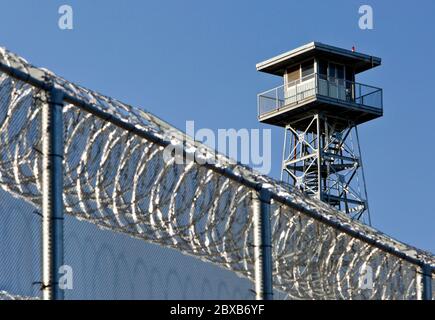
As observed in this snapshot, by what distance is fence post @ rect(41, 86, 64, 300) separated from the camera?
15.0 meters

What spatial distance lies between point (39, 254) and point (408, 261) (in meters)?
9.55

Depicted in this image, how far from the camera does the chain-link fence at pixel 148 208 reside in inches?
620

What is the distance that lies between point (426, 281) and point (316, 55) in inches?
904

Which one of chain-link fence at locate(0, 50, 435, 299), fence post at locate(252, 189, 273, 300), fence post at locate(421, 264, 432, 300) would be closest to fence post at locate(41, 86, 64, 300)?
chain-link fence at locate(0, 50, 435, 299)

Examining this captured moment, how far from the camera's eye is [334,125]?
154 feet

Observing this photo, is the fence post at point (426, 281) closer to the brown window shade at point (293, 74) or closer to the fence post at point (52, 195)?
the fence post at point (52, 195)

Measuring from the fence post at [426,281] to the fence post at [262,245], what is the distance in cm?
555

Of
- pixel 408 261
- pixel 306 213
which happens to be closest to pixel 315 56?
pixel 408 261

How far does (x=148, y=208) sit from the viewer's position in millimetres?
17641

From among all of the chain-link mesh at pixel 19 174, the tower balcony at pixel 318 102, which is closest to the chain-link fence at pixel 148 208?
the chain-link mesh at pixel 19 174

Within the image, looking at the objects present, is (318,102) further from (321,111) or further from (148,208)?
(148,208)

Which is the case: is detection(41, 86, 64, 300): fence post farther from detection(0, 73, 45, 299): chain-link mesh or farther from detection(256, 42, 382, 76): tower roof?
detection(256, 42, 382, 76): tower roof

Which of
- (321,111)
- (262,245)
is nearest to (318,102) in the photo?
(321,111)

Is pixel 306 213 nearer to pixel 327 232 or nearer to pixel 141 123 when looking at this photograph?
pixel 327 232
